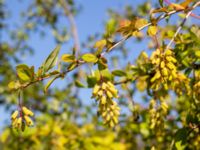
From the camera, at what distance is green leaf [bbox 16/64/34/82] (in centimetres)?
110

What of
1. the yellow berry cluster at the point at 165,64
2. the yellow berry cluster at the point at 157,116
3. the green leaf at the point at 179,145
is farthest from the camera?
the yellow berry cluster at the point at 157,116

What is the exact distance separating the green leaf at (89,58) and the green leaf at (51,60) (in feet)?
0.24

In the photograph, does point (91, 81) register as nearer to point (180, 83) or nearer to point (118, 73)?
point (118, 73)

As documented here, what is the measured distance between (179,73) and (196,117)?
0.15 m

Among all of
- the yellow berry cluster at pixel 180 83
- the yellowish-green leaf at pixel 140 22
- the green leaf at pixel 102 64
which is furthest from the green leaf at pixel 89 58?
the yellow berry cluster at pixel 180 83

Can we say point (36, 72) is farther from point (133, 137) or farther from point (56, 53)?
point (133, 137)

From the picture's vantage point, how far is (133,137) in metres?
2.81

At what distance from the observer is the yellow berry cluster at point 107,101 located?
3.68 feet

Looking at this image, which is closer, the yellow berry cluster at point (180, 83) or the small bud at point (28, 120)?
the small bud at point (28, 120)

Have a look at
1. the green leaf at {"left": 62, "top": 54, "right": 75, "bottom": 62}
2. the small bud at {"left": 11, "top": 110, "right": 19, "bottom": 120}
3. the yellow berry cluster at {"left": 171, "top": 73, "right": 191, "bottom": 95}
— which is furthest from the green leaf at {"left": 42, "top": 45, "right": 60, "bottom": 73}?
the yellow berry cluster at {"left": 171, "top": 73, "right": 191, "bottom": 95}

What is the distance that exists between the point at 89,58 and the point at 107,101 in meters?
0.13

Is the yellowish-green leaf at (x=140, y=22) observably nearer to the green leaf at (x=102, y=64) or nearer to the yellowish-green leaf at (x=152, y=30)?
the yellowish-green leaf at (x=152, y=30)

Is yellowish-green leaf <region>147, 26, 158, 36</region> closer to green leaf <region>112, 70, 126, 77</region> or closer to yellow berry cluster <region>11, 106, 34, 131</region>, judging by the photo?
green leaf <region>112, 70, 126, 77</region>

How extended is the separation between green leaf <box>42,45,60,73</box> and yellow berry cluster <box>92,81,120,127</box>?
0.46ft
